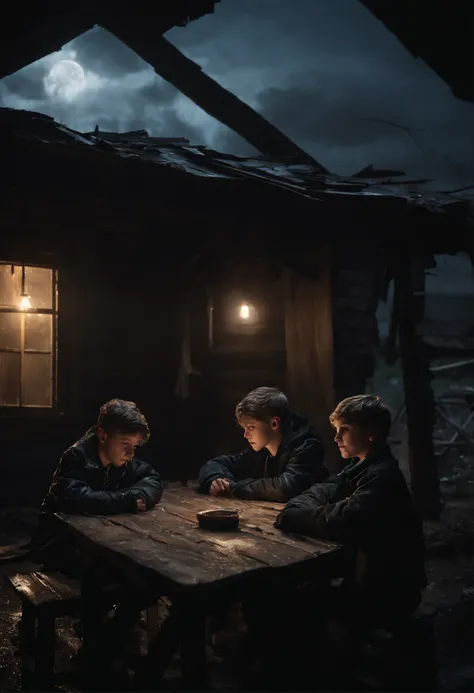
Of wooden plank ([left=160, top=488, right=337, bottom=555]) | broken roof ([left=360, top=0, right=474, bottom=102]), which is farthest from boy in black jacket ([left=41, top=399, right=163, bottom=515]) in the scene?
broken roof ([left=360, top=0, right=474, bottom=102])

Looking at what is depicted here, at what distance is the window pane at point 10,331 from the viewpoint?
22.0ft

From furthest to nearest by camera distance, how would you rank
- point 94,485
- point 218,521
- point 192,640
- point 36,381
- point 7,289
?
point 36,381, point 7,289, point 94,485, point 218,521, point 192,640

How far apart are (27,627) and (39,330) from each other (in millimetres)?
4030

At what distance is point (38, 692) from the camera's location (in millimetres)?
3252

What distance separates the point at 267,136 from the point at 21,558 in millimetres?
8336

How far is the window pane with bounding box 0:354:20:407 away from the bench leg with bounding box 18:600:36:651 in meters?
3.60

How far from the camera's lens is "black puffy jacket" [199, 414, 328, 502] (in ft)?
12.8

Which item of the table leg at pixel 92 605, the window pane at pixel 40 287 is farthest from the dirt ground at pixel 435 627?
the window pane at pixel 40 287

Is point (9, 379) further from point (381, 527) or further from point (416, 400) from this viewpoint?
point (381, 527)

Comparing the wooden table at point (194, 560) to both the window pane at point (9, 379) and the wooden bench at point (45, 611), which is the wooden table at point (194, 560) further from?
the window pane at point (9, 379)

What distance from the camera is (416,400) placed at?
7457 mm

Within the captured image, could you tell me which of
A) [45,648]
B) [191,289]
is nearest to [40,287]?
[191,289]

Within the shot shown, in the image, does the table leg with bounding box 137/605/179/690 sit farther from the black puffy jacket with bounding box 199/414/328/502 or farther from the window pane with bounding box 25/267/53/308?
the window pane with bounding box 25/267/53/308

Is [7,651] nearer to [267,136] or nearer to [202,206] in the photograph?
[202,206]
